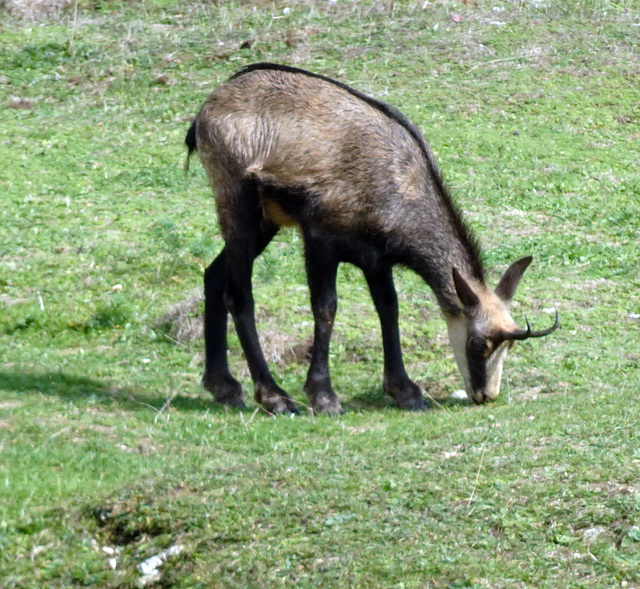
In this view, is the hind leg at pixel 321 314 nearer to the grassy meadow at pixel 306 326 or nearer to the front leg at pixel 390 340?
the grassy meadow at pixel 306 326

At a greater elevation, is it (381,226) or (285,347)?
(381,226)

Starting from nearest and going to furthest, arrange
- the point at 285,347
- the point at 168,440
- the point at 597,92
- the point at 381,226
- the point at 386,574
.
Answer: the point at 386,574 → the point at 168,440 → the point at 381,226 → the point at 285,347 → the point at 597,92

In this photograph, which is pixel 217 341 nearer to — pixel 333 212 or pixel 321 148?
pixel 333 212

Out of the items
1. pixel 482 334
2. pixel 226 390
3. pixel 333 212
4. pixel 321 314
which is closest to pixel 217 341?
pixel 226 390

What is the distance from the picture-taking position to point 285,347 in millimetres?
9094

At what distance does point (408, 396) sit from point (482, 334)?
29.4 inches

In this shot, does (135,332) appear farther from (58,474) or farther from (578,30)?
(578,30)

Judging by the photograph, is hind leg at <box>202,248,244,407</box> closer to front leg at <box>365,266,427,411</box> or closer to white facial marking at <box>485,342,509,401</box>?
front leg at <box>365,266,427,411</box>

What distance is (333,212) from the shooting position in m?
7.66

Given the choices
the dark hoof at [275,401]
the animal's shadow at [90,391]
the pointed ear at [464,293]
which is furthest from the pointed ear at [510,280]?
the animal's shadow at [90,391]

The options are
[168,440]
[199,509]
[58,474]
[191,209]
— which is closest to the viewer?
[199,509]

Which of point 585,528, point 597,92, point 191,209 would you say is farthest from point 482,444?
point 597,92

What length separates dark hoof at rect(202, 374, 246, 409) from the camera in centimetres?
817

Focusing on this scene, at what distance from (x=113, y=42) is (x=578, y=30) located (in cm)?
709
